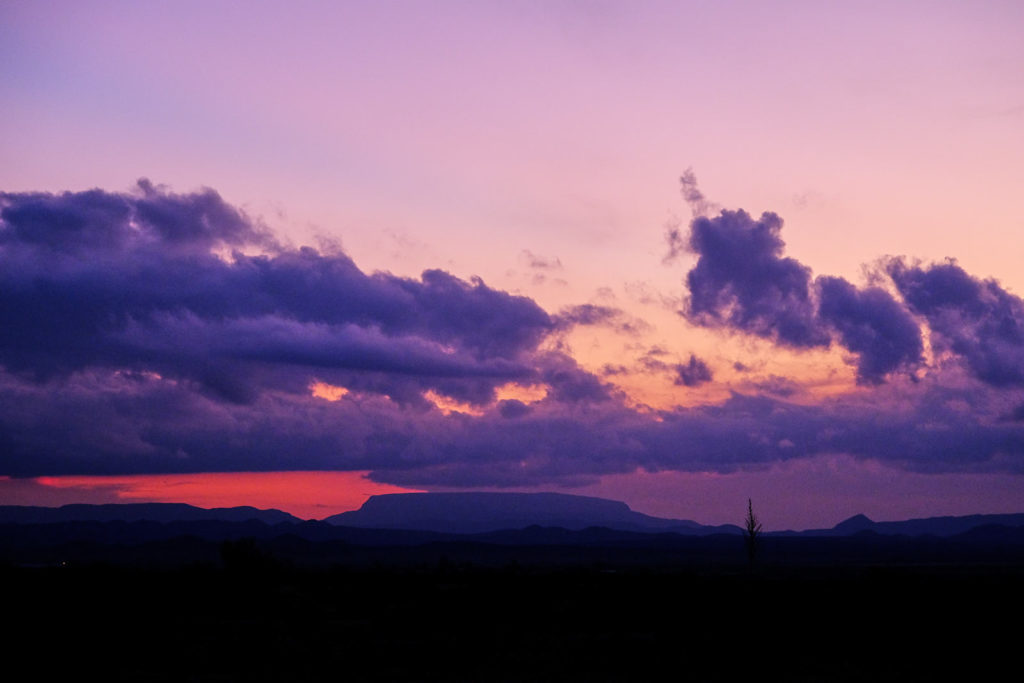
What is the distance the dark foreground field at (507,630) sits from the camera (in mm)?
27250

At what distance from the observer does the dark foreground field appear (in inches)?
1073

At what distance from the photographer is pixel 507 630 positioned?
35.0 metres

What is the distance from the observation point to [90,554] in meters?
145

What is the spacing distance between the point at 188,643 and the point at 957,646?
80.4 ft

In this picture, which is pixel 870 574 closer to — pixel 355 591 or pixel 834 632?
pixel 834 632

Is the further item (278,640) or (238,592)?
(238,592)

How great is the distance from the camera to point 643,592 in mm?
47094

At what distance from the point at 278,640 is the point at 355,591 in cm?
1715

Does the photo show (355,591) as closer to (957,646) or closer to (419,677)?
(419,677)

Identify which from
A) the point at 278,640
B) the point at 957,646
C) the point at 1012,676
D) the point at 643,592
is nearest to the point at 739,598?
the point at 643,592

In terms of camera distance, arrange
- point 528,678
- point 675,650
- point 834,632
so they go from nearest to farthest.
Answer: point 528,678
point 675,650
point 834,632

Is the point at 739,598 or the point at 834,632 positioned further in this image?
the point at 739,598

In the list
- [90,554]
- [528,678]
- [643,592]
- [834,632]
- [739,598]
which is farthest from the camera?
[90,554]

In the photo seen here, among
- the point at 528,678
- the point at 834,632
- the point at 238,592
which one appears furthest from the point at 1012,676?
the point at 238,592
